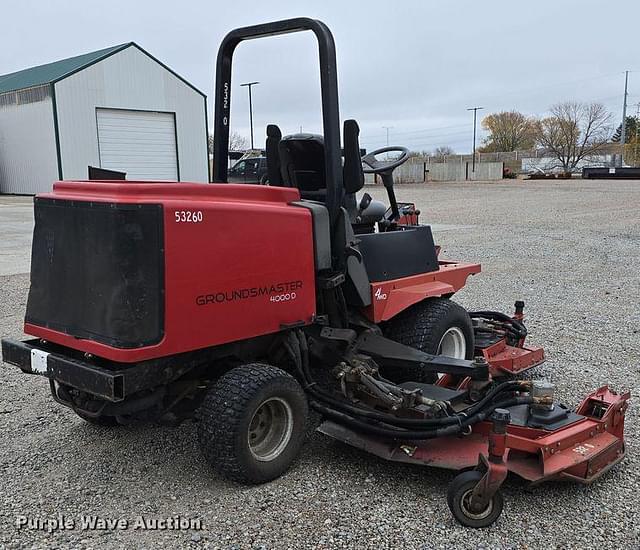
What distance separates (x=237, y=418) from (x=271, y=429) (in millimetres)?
386

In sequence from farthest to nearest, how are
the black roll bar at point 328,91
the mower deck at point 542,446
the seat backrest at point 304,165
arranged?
the seat backrest at point 304,165 < the black roll bar at point 328,91 < the mower deck at point 542,446

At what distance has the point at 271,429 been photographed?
3.48 metres

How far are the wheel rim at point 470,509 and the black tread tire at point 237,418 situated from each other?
0.93 metres

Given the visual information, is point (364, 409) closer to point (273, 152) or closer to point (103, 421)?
point (103, 421)

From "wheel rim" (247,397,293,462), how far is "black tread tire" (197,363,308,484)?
65 mm

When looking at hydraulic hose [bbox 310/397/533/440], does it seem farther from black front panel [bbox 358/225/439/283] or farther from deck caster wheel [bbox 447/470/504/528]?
black front panel [bbox 358/225/439/283]

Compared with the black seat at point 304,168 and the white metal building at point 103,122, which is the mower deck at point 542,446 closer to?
the black seat at point 304,168

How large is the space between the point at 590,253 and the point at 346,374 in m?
8.54

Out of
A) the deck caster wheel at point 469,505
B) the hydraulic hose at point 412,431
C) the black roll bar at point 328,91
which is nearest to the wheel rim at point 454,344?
the hydraulic hose at point 412,431

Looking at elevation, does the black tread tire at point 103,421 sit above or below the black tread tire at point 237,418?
below

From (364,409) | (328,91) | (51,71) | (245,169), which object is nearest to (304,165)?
(328,91)

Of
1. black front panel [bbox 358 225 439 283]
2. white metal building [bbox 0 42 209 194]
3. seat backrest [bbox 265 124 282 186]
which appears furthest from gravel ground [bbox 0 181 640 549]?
white metal building [bbox 0 42 209 194]

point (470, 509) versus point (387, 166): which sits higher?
point (387, 166)

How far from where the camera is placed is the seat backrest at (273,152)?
14.1 ft
